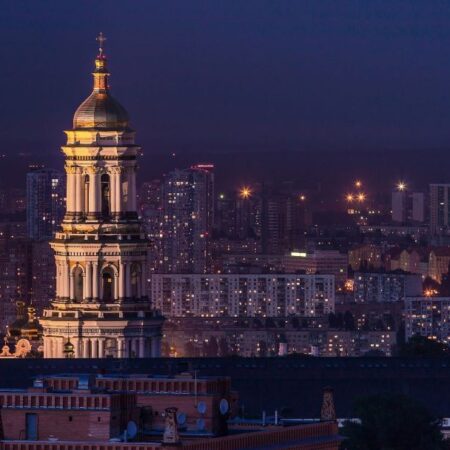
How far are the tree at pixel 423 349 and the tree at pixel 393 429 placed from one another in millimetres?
24764

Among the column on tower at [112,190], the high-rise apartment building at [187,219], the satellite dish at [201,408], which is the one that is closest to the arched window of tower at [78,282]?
the column on tower at [112,190]

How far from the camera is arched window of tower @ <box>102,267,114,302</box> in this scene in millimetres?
85625

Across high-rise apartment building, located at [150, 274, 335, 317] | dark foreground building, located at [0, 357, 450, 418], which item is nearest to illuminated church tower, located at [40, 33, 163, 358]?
dark foreground building, located at [0, 357, 450, 418]

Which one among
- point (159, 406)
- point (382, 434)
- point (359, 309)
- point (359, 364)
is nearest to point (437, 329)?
point (359, 309)

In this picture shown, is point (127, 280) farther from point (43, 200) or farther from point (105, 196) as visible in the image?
point (43, 200)

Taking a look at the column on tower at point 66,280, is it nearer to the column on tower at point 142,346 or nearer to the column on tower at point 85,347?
the column on tower at point 85,347

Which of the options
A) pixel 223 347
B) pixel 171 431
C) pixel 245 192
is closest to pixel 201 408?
pixel 171 431

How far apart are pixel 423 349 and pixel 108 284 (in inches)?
634

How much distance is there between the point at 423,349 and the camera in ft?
Answer: 330

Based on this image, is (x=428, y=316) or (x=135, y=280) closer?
(x=135, y=280)

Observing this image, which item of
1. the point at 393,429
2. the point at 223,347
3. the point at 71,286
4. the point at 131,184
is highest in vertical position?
the point at 131,184

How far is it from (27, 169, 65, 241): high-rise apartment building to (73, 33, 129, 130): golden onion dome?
1770 inches

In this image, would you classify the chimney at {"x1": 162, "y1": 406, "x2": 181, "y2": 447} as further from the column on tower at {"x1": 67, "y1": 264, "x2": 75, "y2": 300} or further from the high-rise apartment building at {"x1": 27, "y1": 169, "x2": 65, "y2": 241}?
the high-rise apartment building at {"x1": 27, "y1": 169, "x2": 65, "y2": 241}

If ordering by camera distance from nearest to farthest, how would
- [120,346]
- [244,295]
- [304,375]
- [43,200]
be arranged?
[120,346]
[304,375]
[43,200]
[244,295]
